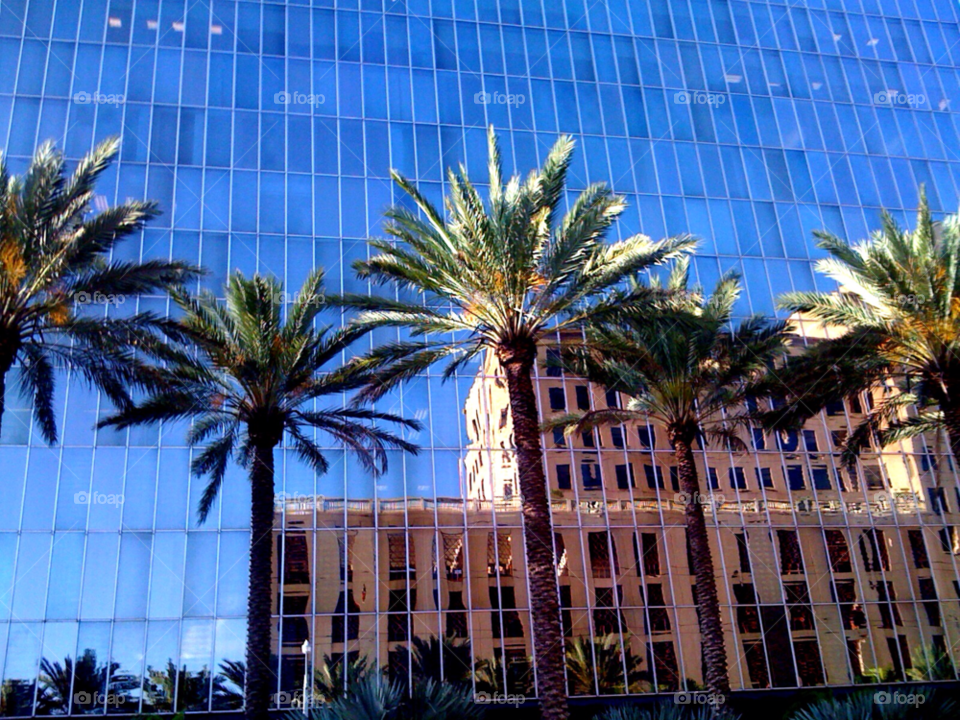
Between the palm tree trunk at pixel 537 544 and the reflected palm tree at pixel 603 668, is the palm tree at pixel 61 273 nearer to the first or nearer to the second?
the palm tree trunk at pixel 537 544

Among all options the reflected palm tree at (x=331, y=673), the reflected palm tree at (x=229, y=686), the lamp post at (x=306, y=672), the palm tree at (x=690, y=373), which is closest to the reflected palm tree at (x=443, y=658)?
the reflected palm tree at (x=331, y=673)

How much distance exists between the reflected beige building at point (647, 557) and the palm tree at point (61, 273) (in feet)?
27.1

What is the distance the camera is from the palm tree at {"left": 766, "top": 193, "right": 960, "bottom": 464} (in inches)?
808

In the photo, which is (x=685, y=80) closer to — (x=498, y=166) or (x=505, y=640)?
(x=498, y=166)

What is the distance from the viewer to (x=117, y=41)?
100 ft

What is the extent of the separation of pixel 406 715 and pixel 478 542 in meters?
11.2

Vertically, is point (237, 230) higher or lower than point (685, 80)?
lower

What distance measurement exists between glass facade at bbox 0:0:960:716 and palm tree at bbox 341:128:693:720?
7117mm

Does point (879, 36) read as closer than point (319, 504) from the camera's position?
No

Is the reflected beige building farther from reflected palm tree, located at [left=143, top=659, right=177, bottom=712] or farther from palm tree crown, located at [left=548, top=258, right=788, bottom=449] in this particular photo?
palm tree crown, located at [left=548, top=258, right=788, bottom=449]

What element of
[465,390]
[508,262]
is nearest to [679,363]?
[508,262]

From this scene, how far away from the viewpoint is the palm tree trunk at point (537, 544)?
16.9 metres

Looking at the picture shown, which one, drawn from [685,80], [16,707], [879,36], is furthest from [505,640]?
[879,36]

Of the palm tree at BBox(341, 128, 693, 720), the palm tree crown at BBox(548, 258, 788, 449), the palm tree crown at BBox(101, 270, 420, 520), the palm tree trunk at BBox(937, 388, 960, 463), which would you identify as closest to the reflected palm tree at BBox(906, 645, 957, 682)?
the palm tree trunk at BBox(937, 388, 960, 463)
